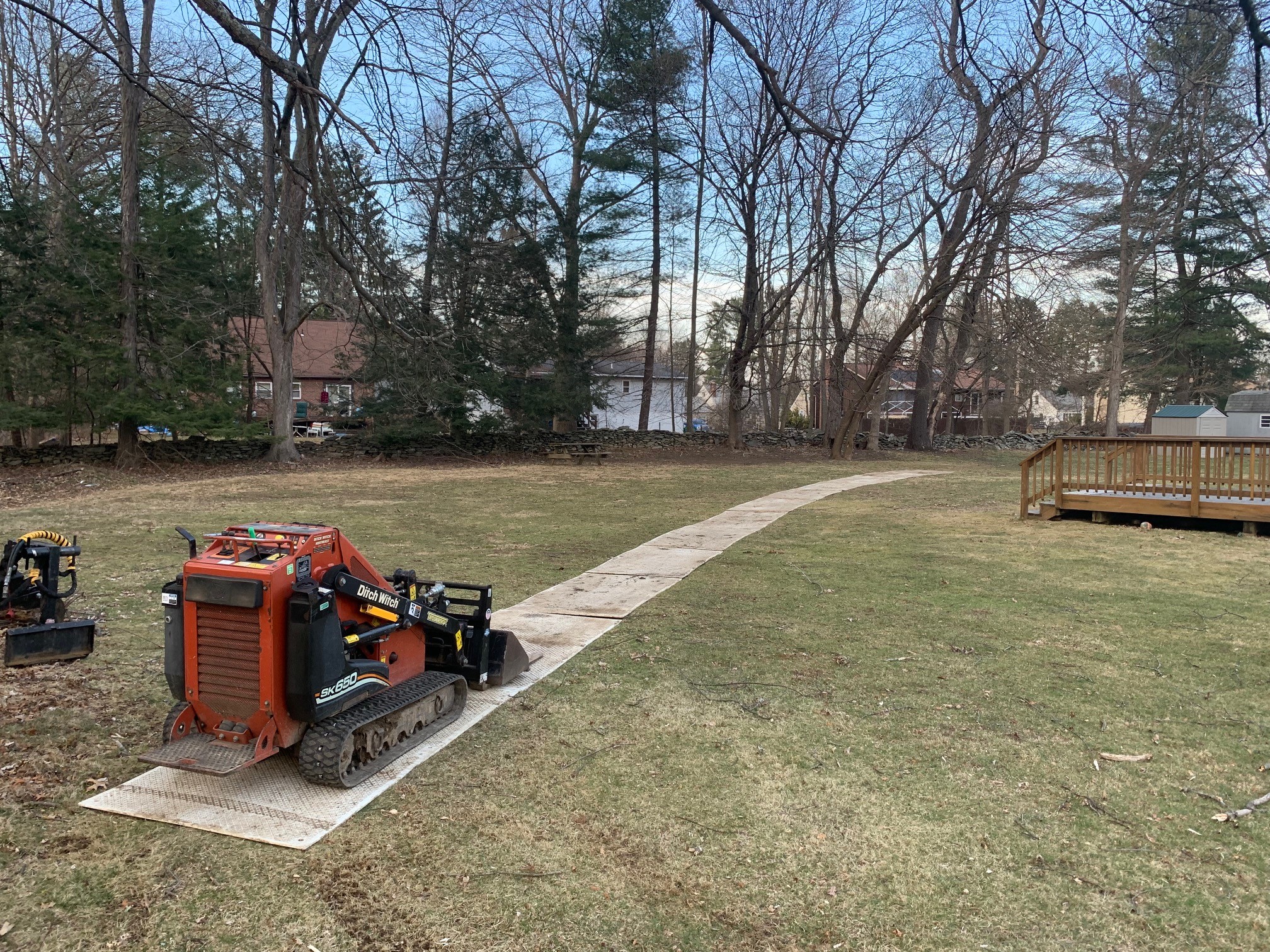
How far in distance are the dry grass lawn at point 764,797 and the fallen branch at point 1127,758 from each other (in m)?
0.05

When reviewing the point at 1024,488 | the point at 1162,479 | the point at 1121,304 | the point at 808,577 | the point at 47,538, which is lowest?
the point at 808,577

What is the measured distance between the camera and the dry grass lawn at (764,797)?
8.85 ft

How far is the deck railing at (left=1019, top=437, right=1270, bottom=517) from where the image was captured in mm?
11148

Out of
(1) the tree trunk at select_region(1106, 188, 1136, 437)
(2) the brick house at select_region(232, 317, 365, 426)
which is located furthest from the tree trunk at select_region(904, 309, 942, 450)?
(2) the brick house at select_region(232, 317, 365, 426)

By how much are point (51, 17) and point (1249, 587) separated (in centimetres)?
987

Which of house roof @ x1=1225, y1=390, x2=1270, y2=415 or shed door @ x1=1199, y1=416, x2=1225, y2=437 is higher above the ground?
house roof @ x1=1225, y1=390, x2=1270, y2=415

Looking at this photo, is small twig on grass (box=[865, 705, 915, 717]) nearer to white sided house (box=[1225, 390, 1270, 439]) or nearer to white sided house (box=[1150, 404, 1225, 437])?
white sided house (box=[1150, 404, 1225, 437])

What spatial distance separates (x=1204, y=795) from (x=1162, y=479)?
31.1 feet

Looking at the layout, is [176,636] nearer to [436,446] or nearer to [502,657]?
[502,657]

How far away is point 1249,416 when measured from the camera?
31.8 meters

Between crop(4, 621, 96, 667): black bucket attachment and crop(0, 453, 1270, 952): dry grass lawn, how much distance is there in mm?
127

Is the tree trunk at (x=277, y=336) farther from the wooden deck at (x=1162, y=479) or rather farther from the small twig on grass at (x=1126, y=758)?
the small twig on grass at (x=1126, y=758)

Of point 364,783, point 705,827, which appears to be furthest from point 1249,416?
point 364,783

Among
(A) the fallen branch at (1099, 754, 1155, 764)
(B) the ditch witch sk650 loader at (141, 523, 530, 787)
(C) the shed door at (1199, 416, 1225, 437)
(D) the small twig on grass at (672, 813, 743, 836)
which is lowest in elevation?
(D) the small twig on grass at (672, 813, 743, 836)
